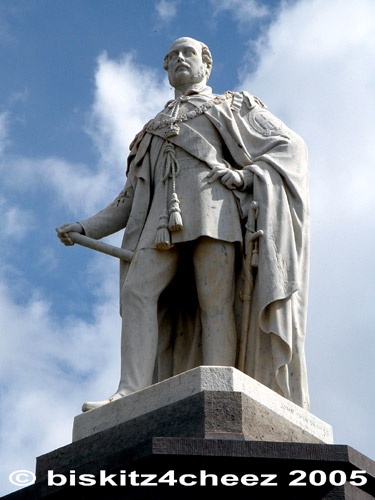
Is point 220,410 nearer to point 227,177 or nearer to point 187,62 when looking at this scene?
point 227,177

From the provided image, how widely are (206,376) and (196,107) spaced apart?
3.20 meters

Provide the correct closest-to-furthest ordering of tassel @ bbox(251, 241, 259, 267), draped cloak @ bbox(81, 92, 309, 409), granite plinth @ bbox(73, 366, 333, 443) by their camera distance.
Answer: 1. granite plinth @ bbox(73, 366, 333, 443)
2. draped cloak @ bbox(81, 92, 309, 409)
3. tassel @ bbox(251, 241, 259, 267)

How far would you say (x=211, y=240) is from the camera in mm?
11812

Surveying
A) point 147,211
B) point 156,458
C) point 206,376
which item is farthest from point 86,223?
point 156,458

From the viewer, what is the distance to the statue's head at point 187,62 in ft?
42.9

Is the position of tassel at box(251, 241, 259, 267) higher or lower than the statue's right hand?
lower

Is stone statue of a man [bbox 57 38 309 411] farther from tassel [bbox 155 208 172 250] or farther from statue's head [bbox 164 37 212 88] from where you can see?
statue's head [bbox 164 37 212 88]

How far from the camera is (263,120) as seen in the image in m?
12.6

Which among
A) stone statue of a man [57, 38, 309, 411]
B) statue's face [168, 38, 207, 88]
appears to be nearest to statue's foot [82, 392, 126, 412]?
stone statue of a man [57, 38, 309, 411]

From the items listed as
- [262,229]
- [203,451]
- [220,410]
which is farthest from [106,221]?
[203,451]

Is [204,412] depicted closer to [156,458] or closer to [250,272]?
[156,458]

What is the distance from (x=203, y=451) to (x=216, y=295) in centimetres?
245

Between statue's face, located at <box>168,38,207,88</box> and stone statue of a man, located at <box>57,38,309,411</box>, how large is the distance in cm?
32

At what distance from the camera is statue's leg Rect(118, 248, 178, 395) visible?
11.5m
